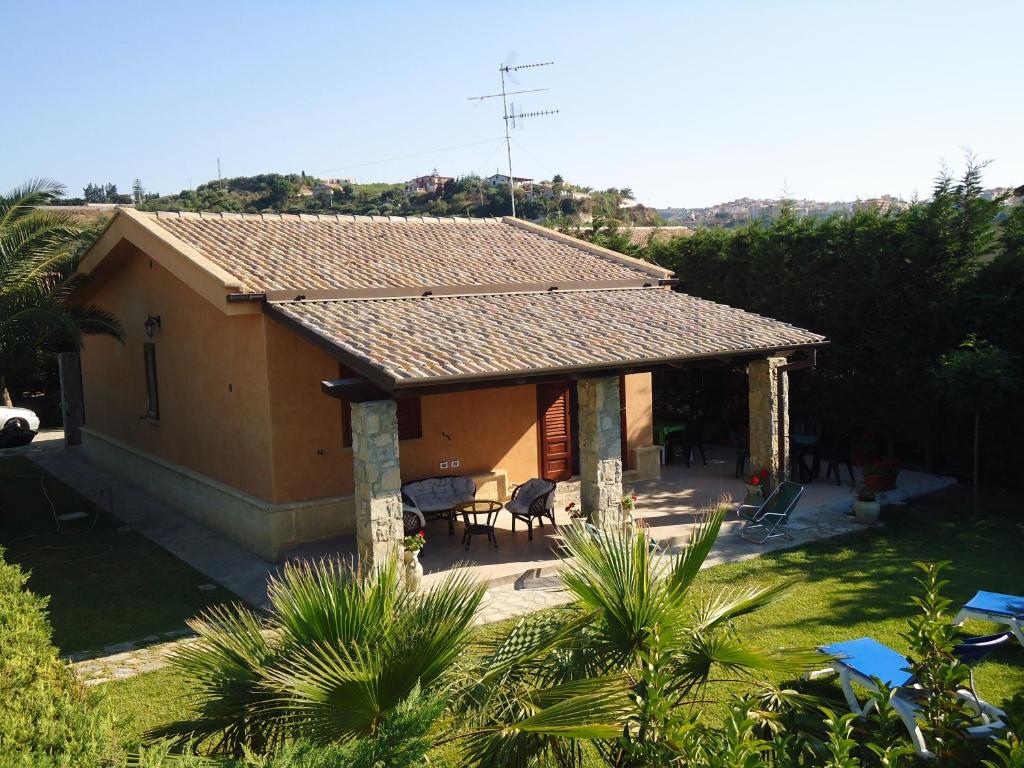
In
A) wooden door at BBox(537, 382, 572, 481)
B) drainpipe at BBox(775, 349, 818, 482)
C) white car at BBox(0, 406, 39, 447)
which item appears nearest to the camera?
drainpipe at BBox(775, 349, 818, 482)

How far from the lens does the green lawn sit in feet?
27.9

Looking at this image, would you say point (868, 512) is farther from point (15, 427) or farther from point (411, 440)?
point (15, 427)

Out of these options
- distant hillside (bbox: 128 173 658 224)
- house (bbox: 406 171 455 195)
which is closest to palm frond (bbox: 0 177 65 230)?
distant hillside (bbox: 128 173 658 224)

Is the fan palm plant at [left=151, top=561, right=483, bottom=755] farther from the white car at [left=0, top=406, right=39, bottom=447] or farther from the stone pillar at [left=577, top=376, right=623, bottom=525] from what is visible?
the white car at [left=0, top=406, right=39, bottom=447]

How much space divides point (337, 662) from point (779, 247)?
15770 millimetres

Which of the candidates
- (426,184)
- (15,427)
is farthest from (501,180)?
(15,427)

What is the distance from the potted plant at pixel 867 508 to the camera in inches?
545

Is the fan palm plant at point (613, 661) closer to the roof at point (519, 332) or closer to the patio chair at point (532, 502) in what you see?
the roof at point (519, 332)

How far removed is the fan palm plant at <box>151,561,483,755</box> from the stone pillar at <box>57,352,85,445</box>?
1873cm

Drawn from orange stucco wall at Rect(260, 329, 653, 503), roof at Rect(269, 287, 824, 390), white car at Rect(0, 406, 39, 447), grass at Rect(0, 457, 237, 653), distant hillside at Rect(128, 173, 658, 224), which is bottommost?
grass at Rect(0, 457, 237, 653)

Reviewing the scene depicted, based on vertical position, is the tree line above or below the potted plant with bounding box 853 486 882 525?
above

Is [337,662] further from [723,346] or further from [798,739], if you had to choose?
[723,346]

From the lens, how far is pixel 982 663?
8711 millimetres

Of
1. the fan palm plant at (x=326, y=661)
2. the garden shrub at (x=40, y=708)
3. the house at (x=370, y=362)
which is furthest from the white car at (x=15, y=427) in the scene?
the fan palm plant at (x=326, y=661)
